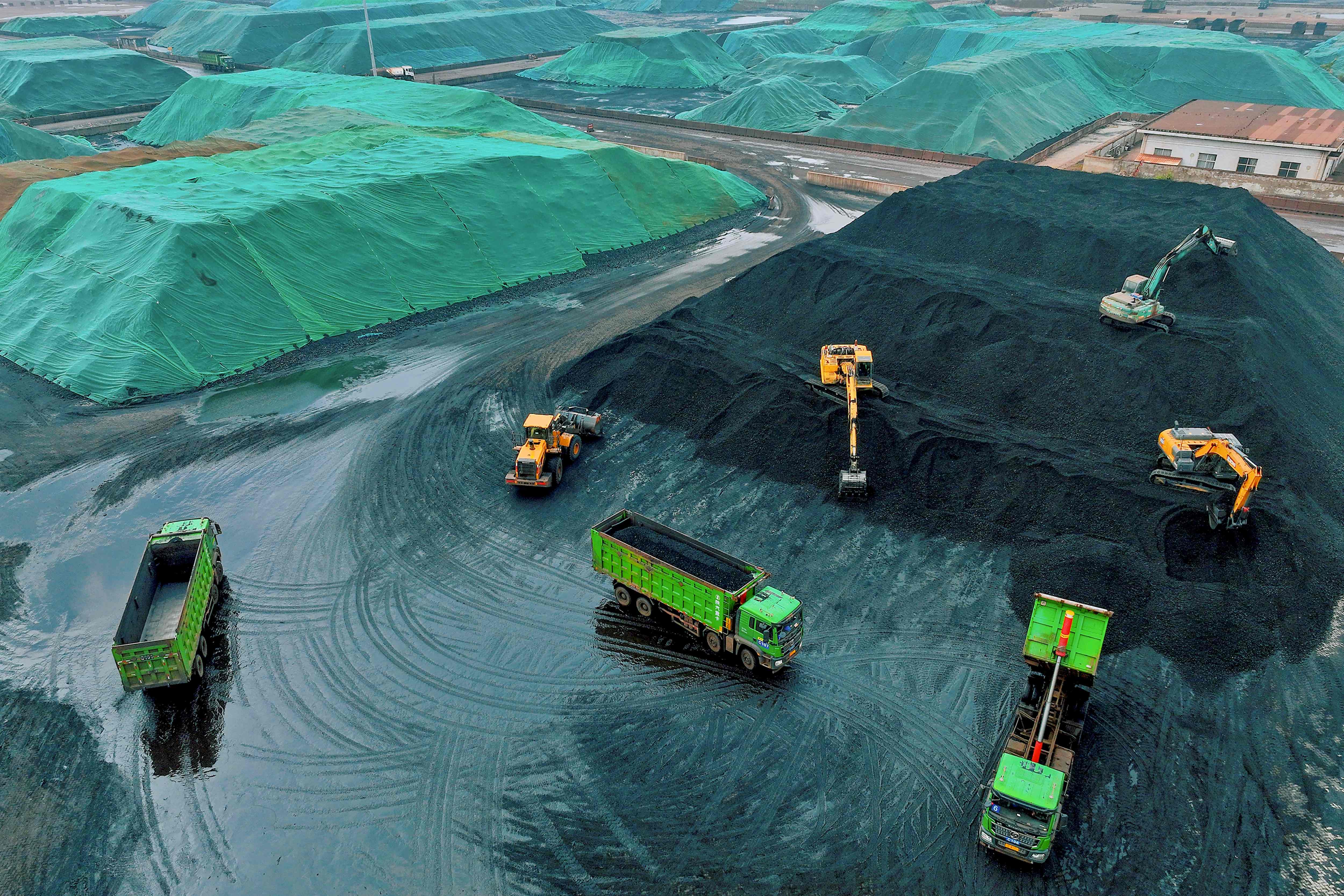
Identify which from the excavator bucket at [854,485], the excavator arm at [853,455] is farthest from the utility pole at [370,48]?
the excavator bucket at [854,485]

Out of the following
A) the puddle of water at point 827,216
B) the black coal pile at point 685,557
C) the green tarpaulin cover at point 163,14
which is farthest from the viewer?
the green tarpaulin cover at point 163,14

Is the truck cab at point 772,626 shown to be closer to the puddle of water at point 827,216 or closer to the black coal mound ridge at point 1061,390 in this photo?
the black coal mound ridge at point 1061,390

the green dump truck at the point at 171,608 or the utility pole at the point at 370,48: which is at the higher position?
the utility pole at the point at 370,48

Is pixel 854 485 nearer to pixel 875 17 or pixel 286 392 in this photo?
pixel 286 392

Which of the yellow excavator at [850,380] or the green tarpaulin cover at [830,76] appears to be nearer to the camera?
the yellow excavator at [850,380]

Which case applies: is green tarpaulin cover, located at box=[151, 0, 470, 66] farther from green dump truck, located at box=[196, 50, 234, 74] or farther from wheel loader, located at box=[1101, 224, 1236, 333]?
wheel loader, located at box=[1101, 224, 1236, 333]

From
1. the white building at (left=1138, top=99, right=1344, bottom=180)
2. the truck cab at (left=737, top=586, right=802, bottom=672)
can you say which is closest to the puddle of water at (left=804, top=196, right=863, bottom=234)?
the white building at (left=1138, top=99, right=1344, bottom=180)

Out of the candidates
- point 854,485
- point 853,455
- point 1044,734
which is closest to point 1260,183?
point 853,455
